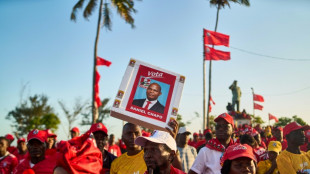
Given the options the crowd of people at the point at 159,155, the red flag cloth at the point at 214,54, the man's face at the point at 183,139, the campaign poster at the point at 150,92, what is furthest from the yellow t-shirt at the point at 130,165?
the red flag cloth at the point at 214,54

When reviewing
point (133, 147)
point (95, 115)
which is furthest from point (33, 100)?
point (133, 147)

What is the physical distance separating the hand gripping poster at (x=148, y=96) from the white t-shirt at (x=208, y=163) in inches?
26.4

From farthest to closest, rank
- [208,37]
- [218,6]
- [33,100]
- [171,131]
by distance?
[33,100], [218,6], [208,37], [171,131]

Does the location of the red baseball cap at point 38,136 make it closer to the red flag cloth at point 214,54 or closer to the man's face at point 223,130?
the man's face at point 223,130

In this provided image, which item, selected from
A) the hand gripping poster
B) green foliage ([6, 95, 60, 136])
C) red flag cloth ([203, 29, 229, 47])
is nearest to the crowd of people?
the hand gripping poster

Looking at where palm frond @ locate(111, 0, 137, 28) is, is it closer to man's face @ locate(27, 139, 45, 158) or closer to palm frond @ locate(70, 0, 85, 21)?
palm frond @ locate(70, 0, 85, 21)

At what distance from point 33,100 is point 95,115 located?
62.1 feet

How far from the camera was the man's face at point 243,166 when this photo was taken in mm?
2727

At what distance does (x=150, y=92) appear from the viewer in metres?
3.78

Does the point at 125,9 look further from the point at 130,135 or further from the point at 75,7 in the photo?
the point at 130,135

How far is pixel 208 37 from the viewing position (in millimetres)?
16234

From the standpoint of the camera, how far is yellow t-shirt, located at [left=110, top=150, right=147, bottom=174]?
3.61m

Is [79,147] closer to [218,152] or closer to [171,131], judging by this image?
[171,131]

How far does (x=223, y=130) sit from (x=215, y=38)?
511 inches
